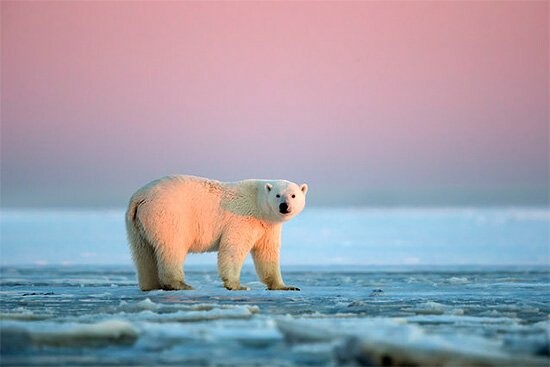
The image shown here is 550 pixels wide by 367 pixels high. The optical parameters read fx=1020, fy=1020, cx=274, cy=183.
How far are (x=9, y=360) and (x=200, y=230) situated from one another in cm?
509

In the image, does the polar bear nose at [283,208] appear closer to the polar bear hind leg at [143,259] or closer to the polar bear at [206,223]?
the polar bear at [206,223]

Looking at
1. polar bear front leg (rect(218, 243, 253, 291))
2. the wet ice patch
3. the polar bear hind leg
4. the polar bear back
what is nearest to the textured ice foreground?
the wet ice patch

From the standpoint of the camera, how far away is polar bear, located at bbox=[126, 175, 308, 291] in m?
10.2

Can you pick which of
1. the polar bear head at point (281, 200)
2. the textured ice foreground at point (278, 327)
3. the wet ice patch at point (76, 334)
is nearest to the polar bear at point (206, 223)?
the polar bear head at point (281, 200)

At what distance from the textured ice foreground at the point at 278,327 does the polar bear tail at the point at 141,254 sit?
232 millimetres

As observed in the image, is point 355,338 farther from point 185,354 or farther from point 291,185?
point 291,185

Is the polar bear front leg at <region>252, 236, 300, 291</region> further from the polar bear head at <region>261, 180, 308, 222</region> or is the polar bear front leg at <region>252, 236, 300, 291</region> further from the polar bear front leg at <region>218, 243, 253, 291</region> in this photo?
the polar bear front leg at <region>218, 243, 253, 291</region>

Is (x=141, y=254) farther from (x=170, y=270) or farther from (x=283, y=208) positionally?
(x=283, y=208)

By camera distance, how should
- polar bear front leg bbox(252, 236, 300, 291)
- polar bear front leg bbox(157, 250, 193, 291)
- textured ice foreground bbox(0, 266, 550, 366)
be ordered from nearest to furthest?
textured ice foreground bbox(0, 266, 550, 366) < polar bear front leg bbox(157, 250, 193, 291) < polar bear front leg bbox(252, 236, 300, 291)

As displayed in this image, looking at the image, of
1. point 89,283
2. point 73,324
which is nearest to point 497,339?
point 73,324

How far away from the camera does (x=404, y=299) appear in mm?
9227

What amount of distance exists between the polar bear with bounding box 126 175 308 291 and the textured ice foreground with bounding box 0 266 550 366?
1.35 ft

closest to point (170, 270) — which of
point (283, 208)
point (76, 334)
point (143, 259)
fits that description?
point (143, 259)

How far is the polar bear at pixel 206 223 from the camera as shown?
1016 centimetres
